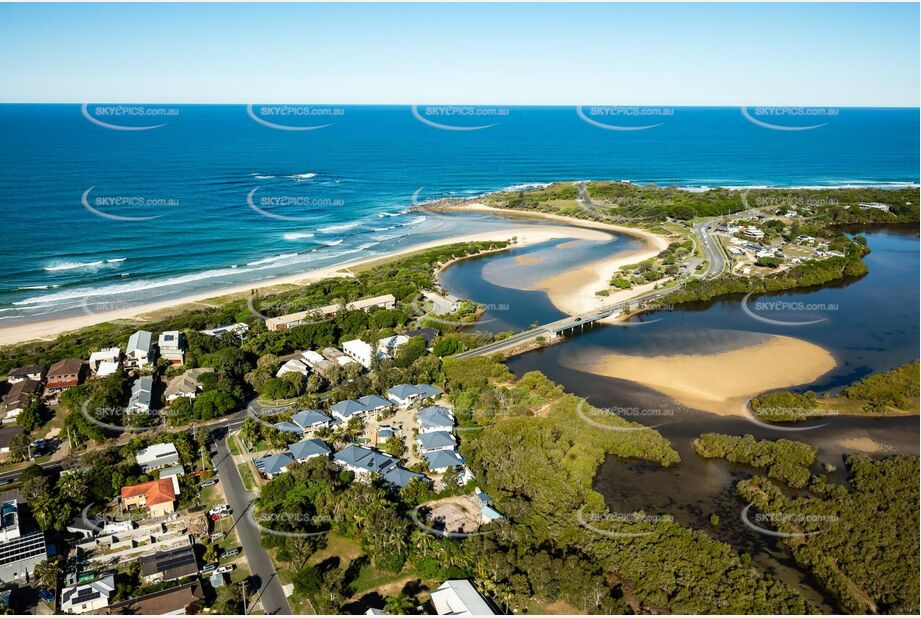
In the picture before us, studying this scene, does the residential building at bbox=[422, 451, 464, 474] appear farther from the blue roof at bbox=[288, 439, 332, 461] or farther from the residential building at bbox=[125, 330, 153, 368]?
the residential building at bbox=[125, 330, 153, 368]

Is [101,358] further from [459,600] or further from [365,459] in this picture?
[459,600]

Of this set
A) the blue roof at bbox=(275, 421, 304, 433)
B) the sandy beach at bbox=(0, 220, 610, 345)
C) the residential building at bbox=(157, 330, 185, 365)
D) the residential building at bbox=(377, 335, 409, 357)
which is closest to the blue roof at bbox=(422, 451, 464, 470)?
the blue roof at bbox=(275, 421, 304, 433)

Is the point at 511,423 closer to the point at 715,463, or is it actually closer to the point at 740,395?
the point at 715,463

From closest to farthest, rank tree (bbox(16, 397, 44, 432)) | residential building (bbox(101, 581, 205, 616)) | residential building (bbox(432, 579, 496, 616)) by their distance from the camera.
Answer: residential building (bbox(432, 579, 496, 616)), residential building (bbox(101, 581, 205, 616)), tree (bbox(16, 397, 44, 432))

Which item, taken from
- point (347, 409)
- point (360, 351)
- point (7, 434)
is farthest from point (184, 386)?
point (360, 351)

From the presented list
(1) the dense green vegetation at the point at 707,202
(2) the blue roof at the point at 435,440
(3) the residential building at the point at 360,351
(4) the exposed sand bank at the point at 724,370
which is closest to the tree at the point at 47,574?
(2) the blue roof at the point at 435,440

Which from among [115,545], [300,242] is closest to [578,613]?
[115,545]

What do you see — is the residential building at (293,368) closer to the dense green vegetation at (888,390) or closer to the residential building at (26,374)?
the residential building at (26,374)
